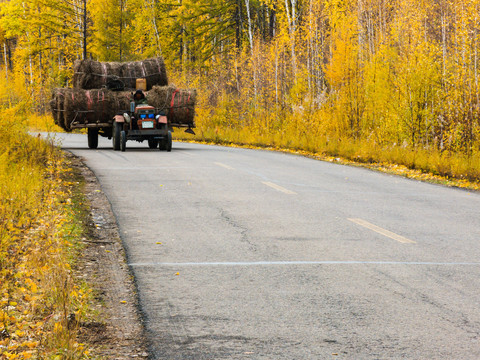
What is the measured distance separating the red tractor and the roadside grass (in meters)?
9.62

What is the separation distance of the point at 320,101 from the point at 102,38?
23264mm

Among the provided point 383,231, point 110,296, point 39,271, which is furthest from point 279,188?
point 110,296

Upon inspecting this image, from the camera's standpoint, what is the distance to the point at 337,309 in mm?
5078

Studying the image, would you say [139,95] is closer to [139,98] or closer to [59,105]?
[139,98]

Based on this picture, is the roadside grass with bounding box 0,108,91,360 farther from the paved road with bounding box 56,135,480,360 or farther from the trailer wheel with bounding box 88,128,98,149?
the trailer wheel with bounding box 88,128,98,149

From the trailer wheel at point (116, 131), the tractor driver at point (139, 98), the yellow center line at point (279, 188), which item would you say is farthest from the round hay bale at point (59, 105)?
the yellow center line at point (279, 188)

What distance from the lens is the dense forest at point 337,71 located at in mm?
17141

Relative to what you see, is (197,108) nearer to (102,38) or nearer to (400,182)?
(102,38)

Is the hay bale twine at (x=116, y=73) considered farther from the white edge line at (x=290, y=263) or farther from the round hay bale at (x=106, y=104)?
the white edge line at (x=290, y=263)

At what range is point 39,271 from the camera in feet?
18.6

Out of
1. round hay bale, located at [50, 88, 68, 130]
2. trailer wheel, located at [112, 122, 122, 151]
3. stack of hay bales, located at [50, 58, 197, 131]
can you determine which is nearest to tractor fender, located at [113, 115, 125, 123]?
trailer wheel, located at [112, 122, 122, 151]

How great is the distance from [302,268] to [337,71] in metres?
20.3

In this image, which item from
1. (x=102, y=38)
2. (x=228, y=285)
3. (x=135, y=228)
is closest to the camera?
(x=228, y=285)

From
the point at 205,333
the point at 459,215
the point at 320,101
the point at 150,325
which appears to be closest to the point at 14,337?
the point at 150,325
